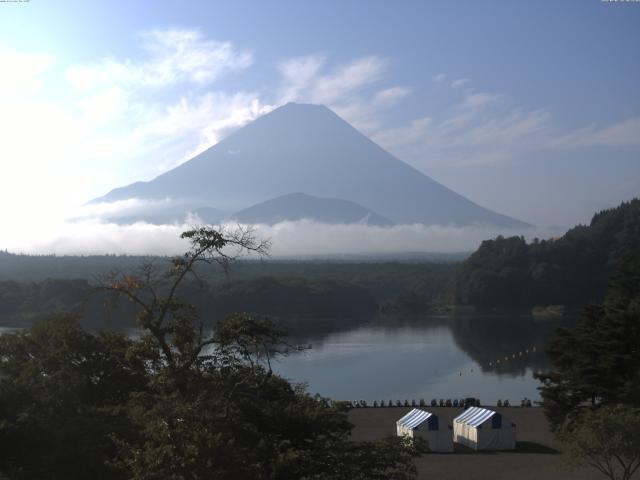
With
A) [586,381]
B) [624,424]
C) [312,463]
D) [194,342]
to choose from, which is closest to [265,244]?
[194,342]

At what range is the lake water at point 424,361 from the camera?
1866 cm

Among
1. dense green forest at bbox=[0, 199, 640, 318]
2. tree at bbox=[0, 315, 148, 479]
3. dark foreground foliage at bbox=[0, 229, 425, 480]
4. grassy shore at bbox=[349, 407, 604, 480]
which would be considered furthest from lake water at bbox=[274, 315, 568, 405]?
Answer: dark foreground foliage at bbox=[0, 229, 425, 480]

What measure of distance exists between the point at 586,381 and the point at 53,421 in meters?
7.24

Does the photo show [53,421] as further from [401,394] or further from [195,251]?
[401,394]

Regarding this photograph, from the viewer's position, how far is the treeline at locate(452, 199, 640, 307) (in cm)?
4372

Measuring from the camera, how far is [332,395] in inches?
702

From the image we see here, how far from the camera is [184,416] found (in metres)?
3.99

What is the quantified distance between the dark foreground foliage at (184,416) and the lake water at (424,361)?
8923 millimetres

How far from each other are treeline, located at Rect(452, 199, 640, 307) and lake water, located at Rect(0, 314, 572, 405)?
8.07m

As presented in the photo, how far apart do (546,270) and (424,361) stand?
22.5 meters

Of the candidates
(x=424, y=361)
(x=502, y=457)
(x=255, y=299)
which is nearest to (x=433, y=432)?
(x=502, y=457)

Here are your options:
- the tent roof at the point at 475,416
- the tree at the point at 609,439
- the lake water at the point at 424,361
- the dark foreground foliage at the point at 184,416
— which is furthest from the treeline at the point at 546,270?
the dark foreground foliage at the point at 184,416

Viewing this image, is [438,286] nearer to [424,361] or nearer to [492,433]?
[424,361]

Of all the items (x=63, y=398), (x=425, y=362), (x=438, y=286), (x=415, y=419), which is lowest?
(x=425, y=362)
